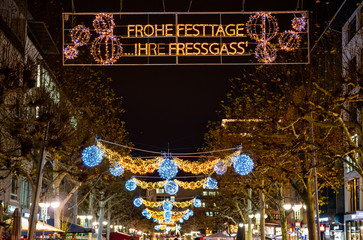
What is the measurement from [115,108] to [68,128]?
9.92 m

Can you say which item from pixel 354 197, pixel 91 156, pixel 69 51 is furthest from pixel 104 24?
pixel 354 197

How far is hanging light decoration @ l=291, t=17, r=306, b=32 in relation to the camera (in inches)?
528

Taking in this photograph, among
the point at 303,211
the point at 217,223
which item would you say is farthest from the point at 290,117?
the point at 217,223

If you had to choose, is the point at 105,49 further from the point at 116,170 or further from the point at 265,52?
the point at 116,170

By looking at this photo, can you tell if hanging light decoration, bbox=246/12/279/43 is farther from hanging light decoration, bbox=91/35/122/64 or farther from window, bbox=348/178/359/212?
window, bbox=348/178/359/212

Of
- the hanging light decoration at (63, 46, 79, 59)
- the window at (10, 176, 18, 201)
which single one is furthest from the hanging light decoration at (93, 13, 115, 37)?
the window at (10, 176, 18, 201)

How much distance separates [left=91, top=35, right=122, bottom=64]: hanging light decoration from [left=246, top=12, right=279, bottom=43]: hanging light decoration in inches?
133

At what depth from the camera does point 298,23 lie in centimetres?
1352

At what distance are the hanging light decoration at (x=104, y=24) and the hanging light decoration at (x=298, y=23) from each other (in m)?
4.53

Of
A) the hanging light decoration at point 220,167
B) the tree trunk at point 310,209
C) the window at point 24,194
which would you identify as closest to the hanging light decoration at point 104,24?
the tree trunk at point 310,209

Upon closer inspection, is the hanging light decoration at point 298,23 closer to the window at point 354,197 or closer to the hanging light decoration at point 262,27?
the hanging light decoration at point 262,27

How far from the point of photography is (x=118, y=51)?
539 inches

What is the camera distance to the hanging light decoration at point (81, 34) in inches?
553

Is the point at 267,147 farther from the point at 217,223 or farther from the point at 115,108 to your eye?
the point at 217,223
